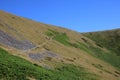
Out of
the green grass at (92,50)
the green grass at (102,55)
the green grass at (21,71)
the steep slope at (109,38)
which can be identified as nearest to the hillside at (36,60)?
the green grass at (21,71)

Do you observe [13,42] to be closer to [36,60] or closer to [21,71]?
[36,60]

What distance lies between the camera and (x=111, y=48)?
102 metres

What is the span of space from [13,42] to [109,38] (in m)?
67.6

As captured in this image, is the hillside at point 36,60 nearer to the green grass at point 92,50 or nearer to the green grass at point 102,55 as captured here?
the green grass at point 92,50

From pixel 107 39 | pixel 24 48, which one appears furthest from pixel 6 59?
pixel 107 39

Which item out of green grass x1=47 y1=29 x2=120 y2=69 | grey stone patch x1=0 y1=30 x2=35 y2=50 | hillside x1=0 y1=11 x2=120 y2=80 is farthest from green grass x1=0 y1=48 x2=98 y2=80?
green grass x1=47 y1=29 x2=120 y2=69

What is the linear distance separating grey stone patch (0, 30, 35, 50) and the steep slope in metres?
49.8

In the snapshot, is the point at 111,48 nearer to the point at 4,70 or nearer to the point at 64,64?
the point at 64,64

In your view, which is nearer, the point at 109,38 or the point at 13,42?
the point at 13,42

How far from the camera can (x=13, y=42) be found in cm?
5219

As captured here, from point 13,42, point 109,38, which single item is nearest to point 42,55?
point 13,42

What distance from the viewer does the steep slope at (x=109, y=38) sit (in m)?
104

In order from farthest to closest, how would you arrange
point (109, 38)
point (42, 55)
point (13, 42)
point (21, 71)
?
point (109, 38) < point (42, 55) < point (13, 42) < point (21, 71)

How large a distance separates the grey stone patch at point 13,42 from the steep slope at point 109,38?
4976 cm
